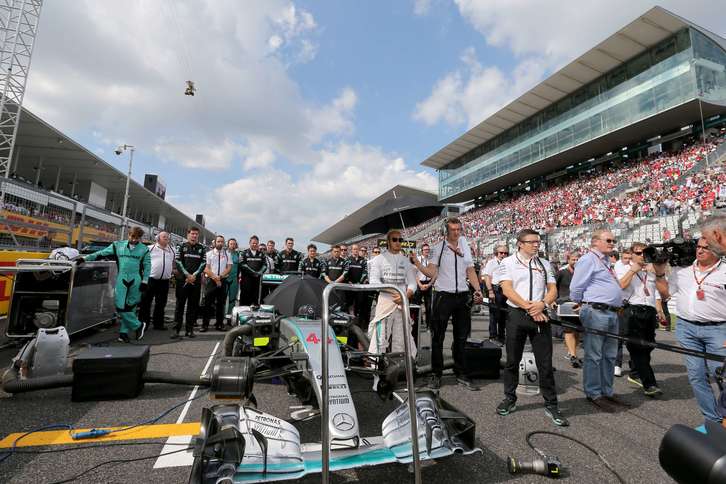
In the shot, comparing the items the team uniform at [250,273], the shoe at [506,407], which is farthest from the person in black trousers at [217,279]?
the shoe at [506,407]

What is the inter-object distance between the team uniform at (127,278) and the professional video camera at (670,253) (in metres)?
7.08

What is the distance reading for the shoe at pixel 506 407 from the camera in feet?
11.1

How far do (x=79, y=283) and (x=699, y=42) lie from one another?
109ft

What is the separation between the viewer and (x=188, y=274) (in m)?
6.79

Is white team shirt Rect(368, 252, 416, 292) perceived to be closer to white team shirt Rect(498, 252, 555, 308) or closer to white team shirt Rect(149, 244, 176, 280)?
white team shirt Rect(498, 252, 555, 308)

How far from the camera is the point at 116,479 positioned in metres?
2.19

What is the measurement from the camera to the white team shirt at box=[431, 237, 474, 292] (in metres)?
4.25

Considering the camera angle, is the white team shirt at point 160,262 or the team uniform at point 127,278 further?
the white team shirt at point 160,262

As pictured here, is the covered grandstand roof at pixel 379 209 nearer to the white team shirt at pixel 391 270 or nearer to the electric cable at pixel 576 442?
the white team shirt at pixel 391 270

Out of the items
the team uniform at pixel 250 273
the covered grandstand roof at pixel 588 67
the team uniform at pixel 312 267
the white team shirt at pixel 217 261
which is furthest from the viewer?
the covered grandstand roof at pixel 588 67

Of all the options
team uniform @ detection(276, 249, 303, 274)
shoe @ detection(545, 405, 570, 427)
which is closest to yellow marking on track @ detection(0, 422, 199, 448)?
shoe @ detection(545, 405, 570, 427)

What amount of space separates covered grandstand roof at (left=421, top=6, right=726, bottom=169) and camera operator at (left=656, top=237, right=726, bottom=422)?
28.3 m

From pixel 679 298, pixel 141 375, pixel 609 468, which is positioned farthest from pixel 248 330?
pixel 679 298

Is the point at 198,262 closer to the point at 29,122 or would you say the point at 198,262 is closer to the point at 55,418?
the point at 55,418
